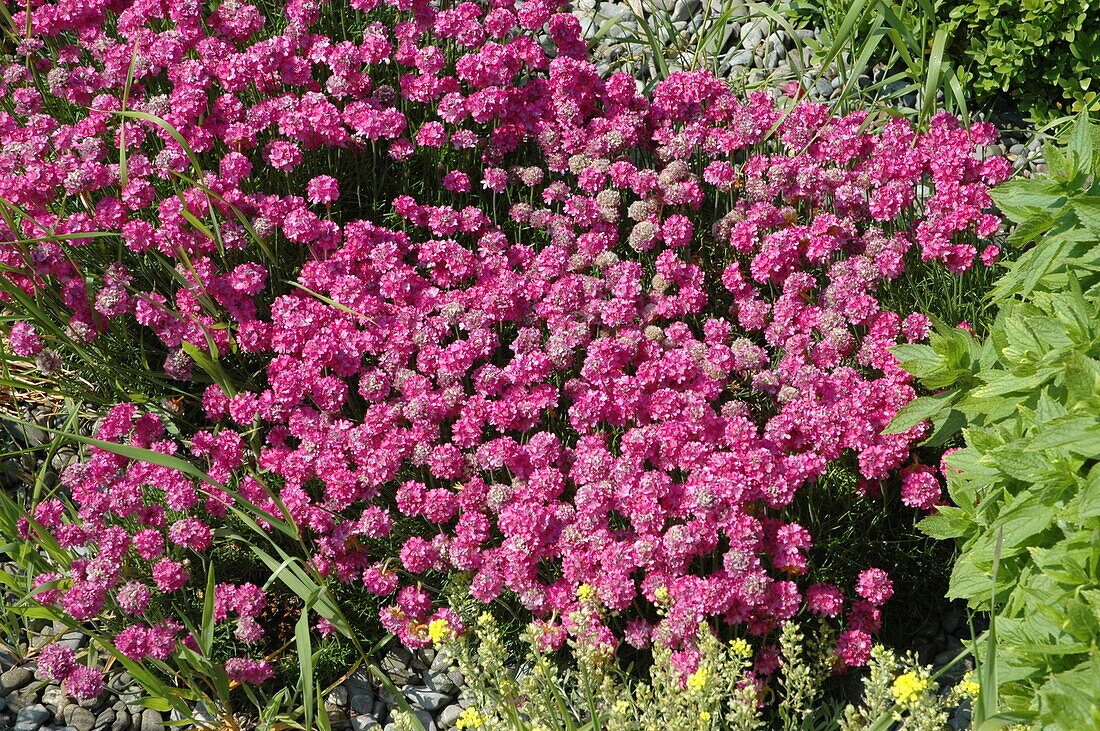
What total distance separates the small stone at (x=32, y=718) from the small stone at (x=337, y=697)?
0.91m

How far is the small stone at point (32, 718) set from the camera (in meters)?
3.29

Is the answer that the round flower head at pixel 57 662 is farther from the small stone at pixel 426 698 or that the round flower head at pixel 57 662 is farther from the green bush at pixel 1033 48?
the green bush at pixel 1033 48

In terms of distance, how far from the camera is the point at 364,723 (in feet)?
11.2

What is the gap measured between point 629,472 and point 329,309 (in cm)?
135

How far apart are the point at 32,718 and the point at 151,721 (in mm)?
380

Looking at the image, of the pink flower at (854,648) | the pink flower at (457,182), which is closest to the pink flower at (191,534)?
the pink flower at (457,182)

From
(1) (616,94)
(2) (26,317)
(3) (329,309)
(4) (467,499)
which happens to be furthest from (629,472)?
(2) (26,317)

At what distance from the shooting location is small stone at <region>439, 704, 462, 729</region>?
3.42 m

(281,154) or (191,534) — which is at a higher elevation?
(281,154)

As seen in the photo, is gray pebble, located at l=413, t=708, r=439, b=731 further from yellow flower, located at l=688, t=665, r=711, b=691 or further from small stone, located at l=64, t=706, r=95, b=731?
yellow flower, located at l=688, t=665, r=711, b=691

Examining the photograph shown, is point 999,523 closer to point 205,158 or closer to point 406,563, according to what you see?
point 406,563

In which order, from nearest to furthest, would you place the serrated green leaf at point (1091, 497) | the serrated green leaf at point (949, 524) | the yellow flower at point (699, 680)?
the serrated green leaf at point (1091, 497)
the yellow flower at point (699, 680)
the serrated green leaf at point (949, 524)

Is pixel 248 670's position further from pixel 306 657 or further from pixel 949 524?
pixel 949 524

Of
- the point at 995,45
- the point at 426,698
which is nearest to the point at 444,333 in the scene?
the point at 426,698
